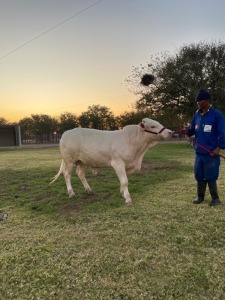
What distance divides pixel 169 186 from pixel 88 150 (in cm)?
226

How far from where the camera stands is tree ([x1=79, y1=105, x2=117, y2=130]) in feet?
181

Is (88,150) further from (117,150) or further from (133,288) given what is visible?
(133,288)

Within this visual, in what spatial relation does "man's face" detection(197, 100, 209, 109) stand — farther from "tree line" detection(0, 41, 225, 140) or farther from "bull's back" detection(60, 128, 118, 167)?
"tree line" detection(0, 41, 225, 140)

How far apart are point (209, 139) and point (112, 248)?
2.47m

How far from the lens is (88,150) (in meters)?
5.54

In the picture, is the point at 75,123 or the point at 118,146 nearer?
the point at 118,146

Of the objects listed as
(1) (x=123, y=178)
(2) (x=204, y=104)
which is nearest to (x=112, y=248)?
(1) (x=123, y=178)

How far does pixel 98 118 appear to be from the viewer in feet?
183

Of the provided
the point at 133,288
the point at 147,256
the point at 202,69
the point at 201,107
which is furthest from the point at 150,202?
the point at 202,69

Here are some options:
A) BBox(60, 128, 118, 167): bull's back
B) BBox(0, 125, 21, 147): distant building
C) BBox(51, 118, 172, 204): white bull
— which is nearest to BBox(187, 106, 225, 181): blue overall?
BBox(51, 118, 172, 204): white bull

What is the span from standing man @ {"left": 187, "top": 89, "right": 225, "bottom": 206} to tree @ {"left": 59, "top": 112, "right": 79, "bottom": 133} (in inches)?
1999

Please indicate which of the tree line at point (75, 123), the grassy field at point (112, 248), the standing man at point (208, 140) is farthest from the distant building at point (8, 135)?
the standing man at point (208, 140)

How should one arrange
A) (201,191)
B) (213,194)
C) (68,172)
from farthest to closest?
1. (68,172)
2. (201,191)
3. (213,194)

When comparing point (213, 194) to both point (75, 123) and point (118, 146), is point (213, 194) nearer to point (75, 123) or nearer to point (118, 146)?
point (118, 146)
